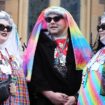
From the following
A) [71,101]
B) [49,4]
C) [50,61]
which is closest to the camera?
[71,101]

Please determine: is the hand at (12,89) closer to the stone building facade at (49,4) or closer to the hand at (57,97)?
the hand at (57,97)

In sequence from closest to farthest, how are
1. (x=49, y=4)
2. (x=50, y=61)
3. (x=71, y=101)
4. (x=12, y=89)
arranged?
(x=12, y=89)
(x=71, y=101)
(x=50, y=61)
(x=49, y=4)

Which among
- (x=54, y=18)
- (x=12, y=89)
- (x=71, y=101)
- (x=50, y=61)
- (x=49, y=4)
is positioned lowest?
(x=71, y=101)

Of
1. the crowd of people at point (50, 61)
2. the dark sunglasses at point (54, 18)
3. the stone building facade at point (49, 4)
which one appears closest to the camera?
the crowd of people at point (50, 61)

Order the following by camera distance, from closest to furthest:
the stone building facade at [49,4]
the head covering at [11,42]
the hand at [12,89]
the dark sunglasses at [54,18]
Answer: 1. the hand at [12,89]
2. the head covering at [11,42]
3. the dark sunglasses at [54,18]
4. the stone building facade at [49,4]

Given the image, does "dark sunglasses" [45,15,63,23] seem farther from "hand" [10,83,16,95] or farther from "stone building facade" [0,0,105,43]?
"stone building facade" [0,0,105,43]

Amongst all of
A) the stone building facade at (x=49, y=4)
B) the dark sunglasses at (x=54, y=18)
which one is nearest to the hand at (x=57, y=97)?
the dark sunglasses at (x=54, y=18)

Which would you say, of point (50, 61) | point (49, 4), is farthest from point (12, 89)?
point (49, 4)

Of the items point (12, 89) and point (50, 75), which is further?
point (50, 75)

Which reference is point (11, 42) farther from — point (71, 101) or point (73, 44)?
point (71, 101)

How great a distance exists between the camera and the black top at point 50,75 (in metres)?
4.01

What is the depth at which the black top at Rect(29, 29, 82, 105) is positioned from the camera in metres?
4.01

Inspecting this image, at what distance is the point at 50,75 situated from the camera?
402 cm

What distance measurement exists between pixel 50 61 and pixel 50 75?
0.38 ft
